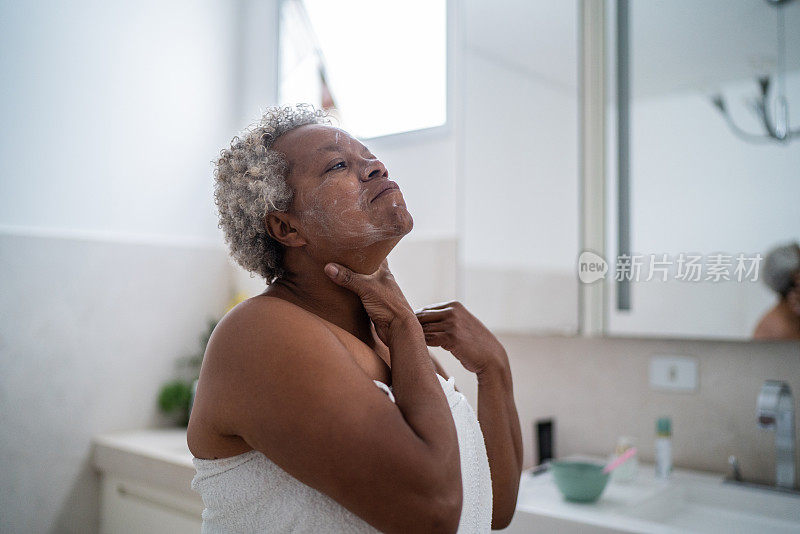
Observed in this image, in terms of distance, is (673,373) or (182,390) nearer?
(673,373)

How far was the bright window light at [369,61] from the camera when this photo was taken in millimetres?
1938

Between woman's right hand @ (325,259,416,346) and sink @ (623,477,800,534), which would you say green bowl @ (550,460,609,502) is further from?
woman's right hand @ (325,259,416,346)

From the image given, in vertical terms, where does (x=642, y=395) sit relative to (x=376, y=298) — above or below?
below

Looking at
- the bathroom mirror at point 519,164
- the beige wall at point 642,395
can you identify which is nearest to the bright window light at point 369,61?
the bathroom mirror at point 519,164

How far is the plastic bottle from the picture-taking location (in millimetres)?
1409

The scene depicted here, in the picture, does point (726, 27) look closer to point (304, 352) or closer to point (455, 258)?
point (455, 258)

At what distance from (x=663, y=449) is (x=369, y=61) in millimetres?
1469

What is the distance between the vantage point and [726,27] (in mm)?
1345

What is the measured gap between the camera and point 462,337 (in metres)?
0.92

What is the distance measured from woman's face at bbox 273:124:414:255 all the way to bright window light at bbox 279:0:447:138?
3.74ft

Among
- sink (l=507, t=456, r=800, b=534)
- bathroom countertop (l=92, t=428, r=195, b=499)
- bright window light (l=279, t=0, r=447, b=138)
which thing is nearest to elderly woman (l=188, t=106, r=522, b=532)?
sink (l=507, t=456, r=800, b=534)

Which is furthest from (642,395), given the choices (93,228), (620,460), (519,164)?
(93,228)

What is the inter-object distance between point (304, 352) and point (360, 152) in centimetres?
29

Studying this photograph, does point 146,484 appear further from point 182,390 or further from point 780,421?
point 780,421
